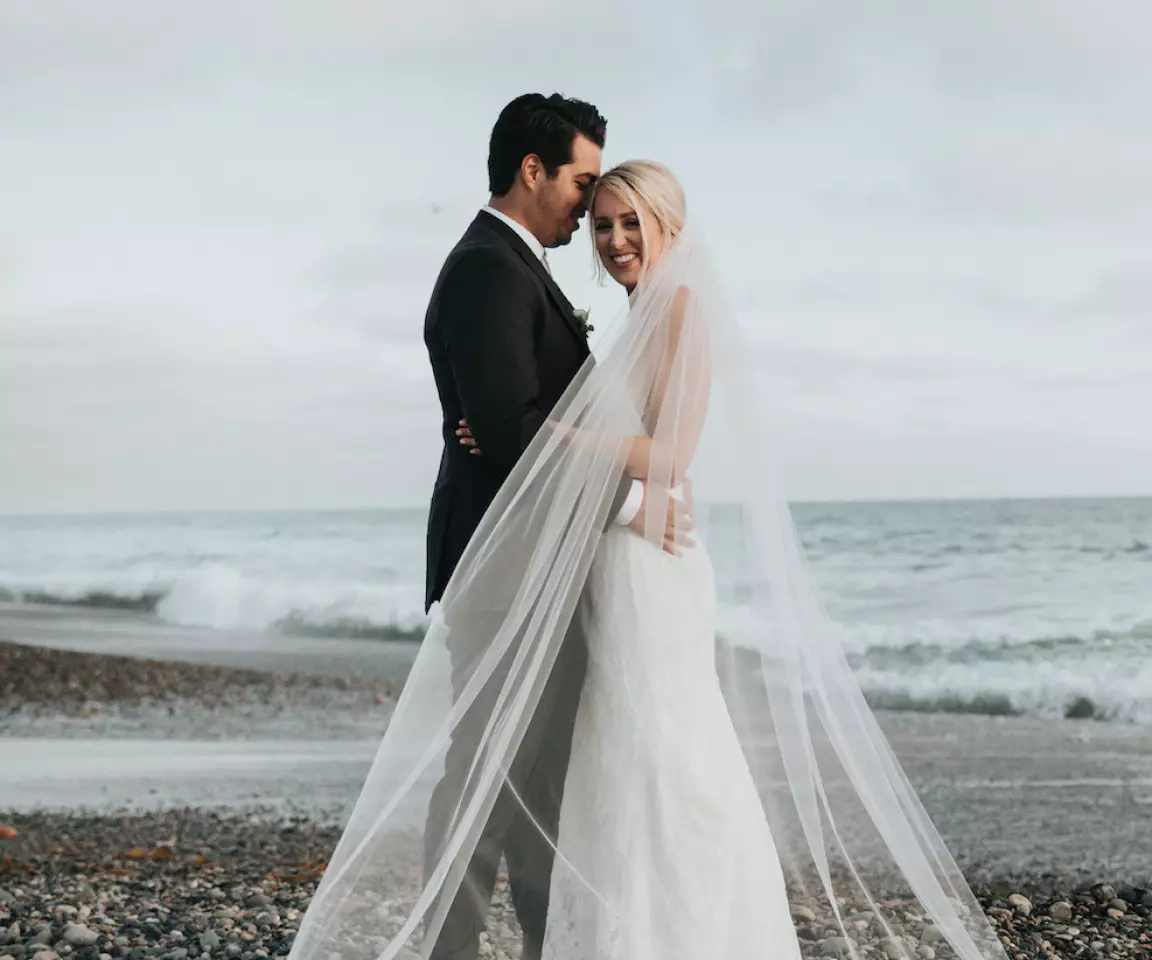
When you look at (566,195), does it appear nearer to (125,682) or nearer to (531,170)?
(531,170)

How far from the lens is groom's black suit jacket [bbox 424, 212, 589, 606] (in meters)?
2.07

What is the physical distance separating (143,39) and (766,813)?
9.16 meters

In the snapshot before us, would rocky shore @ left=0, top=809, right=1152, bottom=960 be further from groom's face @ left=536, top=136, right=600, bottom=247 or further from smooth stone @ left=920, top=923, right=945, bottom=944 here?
groom's face @ left=536, top=136, right=600, bottom=247

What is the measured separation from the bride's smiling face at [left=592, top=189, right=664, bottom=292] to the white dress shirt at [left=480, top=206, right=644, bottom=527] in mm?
127

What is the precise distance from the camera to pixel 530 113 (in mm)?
2256

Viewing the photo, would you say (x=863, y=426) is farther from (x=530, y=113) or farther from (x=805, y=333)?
(x=530, y=113)

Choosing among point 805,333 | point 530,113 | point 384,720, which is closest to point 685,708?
point 530,113

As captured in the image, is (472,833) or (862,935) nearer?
(472,833)

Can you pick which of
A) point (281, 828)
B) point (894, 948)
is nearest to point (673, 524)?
point (894, 948)

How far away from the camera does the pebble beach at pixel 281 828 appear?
347 centimetres

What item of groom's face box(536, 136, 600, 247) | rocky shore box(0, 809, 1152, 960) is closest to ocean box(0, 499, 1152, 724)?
rocky shore box(0, 809, 1152, 960)

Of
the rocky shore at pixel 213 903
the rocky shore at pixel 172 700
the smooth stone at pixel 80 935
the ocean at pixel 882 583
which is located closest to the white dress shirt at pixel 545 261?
the rocky shore at pixel 213 903

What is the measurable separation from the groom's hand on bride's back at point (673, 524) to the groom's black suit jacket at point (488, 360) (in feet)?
0.71

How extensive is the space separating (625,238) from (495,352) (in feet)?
1.02
